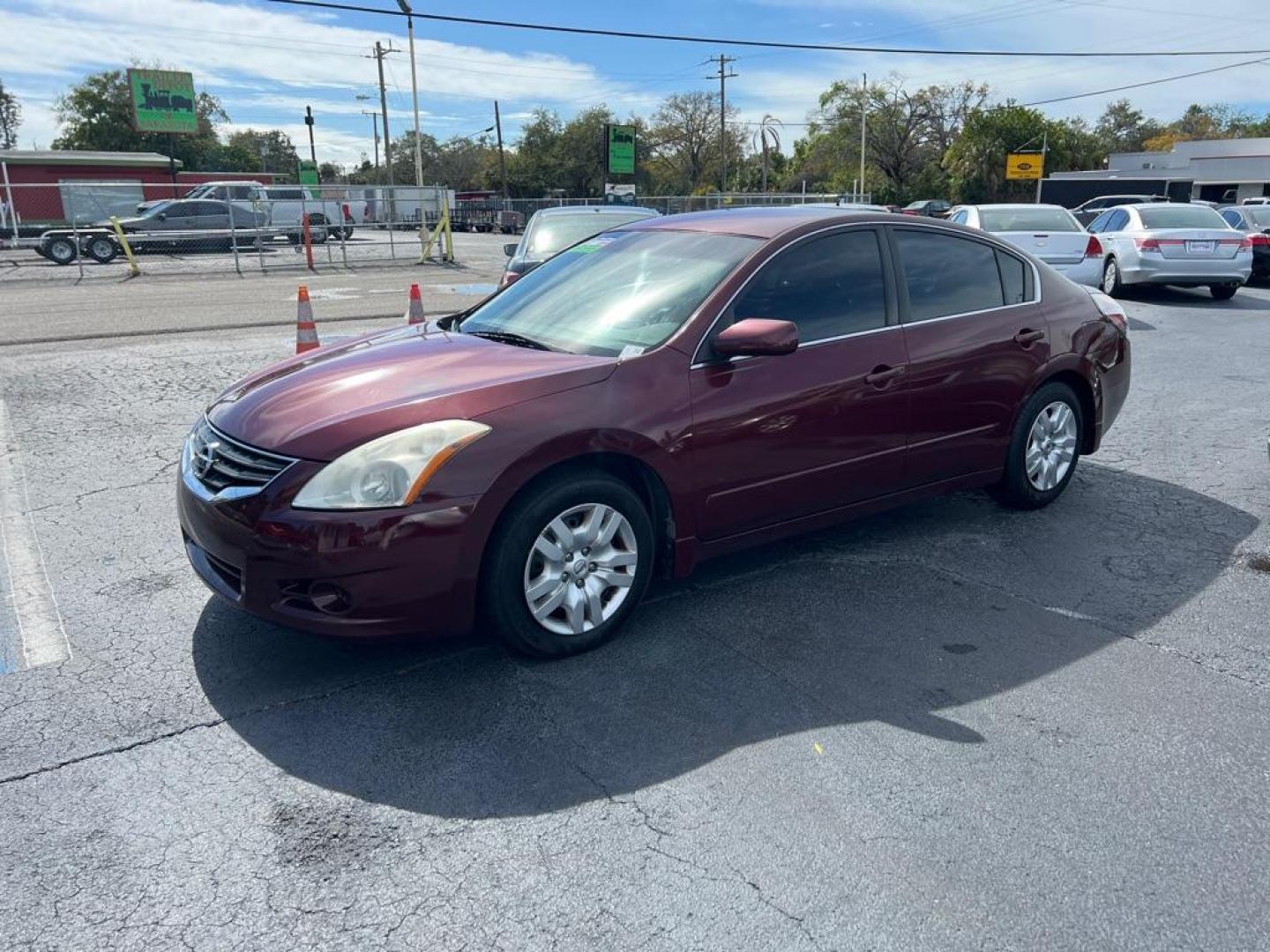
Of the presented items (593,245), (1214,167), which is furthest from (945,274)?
(1214,167)

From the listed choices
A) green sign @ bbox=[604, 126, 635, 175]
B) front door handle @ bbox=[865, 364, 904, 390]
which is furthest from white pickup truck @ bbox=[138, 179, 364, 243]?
front door handle @ bbox=[865, 364, 904, 390]

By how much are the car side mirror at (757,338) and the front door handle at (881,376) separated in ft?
2.29

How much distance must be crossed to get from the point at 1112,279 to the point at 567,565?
14.5m

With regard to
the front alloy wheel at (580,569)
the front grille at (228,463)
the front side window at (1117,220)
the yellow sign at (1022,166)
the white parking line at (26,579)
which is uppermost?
the yellow sign at (1022,166)

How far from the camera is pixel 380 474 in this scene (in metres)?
3.35

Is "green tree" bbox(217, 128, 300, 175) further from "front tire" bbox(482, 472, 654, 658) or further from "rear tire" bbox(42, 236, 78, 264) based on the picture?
"front tire" bbox(482, 472, 654, 658)

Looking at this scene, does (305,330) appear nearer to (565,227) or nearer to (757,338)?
(565,227)

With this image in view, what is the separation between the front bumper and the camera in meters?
3.29

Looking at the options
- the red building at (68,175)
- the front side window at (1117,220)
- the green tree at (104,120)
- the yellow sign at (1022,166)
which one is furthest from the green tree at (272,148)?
the front side window at (1117,220)

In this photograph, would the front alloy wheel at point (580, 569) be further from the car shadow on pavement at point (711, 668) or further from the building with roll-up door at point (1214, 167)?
the building with roll-up door at point (1214, 167)

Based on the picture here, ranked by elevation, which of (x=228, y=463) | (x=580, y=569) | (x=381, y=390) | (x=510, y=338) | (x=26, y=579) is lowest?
(x=26, y=579)

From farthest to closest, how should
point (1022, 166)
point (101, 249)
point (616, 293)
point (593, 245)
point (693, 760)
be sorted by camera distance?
point (1022, 166) → point (101, 249) → point (593, 245) → point (616, 293) → point (693, 760)

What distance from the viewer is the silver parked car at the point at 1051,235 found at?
13.7 m

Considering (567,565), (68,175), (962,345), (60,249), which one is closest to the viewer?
(567,565)
